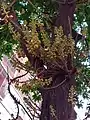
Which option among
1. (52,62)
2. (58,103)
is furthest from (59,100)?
(52,62)

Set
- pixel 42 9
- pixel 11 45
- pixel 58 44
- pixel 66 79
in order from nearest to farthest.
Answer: pixel 58 44 → pixel 66 79 → pixel 42 9 → pixel 11 45

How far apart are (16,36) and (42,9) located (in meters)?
1.59

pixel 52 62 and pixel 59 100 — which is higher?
pixel 52 62

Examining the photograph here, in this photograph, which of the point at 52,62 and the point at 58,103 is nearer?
the point at 52,62

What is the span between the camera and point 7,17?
2.41 metres

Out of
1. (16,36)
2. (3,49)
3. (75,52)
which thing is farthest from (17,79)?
(3,49)

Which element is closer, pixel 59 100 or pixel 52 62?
pixel 52 62

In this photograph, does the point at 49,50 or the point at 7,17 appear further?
the point at 7,17

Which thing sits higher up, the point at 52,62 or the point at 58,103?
the point at 52,62

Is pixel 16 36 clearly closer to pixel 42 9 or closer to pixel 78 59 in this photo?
pixel 78 59

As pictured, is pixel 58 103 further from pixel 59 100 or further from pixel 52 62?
pixel 52 62

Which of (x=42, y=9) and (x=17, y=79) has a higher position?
(x=42, y=9)

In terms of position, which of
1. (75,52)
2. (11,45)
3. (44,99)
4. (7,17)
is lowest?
(44,99)

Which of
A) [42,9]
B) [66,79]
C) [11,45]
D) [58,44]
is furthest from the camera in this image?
[11,45]
